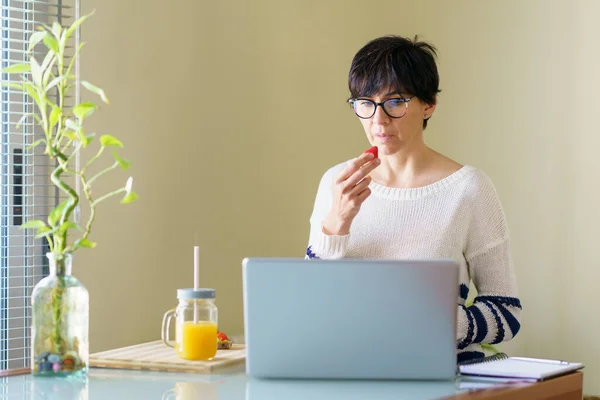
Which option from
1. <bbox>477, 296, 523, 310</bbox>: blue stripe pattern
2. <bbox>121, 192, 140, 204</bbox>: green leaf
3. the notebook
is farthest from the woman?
<bbox>121, 192, 140, 204</bbox>: green leaf

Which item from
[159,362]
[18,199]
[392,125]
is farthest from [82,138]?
[18,199]

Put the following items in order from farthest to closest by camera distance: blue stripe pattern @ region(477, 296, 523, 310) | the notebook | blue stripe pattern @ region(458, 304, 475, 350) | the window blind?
1. the window blind
2. blue stripe pattern @ region(477, 296, 523, 310)
3. blue stripe pattern @ region(458, 304, 475, 350)
4. the notebook

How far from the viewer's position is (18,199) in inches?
103

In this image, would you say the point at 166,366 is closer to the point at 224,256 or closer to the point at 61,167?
the point at 61,167

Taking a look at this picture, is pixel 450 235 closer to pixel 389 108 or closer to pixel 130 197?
pixel 389 108

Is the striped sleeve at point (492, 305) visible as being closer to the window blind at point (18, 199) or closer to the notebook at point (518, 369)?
the notebook at point (518, 369)

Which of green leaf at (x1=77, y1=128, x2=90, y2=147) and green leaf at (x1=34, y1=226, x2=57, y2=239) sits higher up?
green leaf at (x1=77, y1=128, x2=90, y2=147)

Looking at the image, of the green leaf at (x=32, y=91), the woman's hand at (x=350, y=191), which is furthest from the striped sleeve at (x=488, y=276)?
the green leaf at (x=32, y=91)

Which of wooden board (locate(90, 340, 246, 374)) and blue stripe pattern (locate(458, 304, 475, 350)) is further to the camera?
blue stripe pattern (locate(458, 304, 475, 350))

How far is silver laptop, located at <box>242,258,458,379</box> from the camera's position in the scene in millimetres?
1429

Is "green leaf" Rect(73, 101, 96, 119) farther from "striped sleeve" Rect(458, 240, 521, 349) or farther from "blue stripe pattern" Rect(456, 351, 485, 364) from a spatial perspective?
"blue stripe pattern" Rect(456, 351, 485, 364)

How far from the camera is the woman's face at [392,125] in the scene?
2080 mm

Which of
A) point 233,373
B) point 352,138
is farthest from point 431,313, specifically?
point 352,138

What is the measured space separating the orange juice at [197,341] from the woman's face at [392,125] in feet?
2.09
